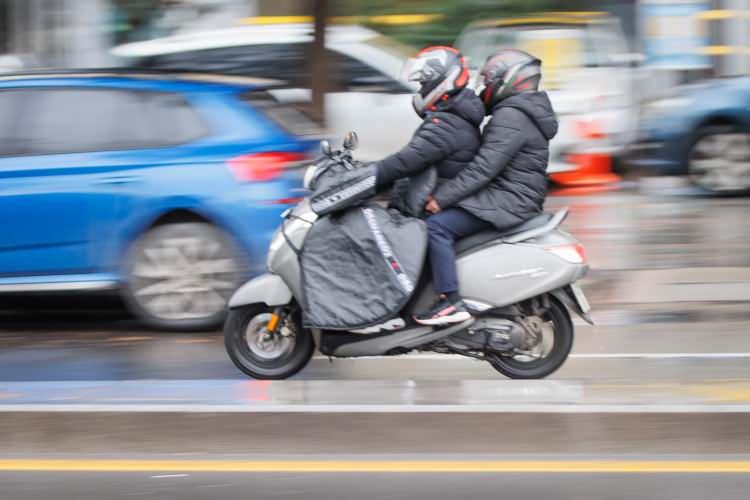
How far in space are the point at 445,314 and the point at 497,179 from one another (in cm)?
74

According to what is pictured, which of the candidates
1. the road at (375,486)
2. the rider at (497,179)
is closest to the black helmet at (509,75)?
the rider at (497,179)

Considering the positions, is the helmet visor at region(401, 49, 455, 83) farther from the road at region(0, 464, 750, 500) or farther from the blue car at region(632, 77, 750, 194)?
the blue car at region(632, 77, 750, 194)

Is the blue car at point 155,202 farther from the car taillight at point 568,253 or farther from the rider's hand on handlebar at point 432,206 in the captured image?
the car taillight at point 568,253

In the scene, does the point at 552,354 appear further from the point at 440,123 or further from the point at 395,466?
the point at 395,466

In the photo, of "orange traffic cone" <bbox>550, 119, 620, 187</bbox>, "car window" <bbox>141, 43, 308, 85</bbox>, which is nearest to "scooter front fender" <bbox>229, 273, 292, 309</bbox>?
"orange traffic cone" <bbox>550, 119, 620, 187</bbox>

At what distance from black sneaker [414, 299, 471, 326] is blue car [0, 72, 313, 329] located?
2.01 metres

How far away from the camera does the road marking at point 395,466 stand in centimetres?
523

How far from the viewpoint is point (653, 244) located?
37.0ft

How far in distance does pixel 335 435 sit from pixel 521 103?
2090 millimetres

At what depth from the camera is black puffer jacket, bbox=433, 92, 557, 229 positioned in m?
6.63

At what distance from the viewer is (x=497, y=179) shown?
674 centimetres

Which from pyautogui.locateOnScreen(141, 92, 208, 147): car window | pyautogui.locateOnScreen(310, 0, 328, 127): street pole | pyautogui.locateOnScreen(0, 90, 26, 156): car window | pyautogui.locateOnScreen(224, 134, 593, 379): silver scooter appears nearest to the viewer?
pyautogui.locateOnScreen(224, 134, 593, 379): silver scooter

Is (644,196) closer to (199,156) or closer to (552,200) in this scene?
(552,200)

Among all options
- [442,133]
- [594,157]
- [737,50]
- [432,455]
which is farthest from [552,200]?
[432,455]
